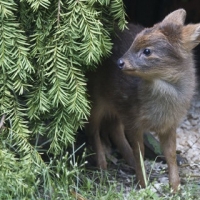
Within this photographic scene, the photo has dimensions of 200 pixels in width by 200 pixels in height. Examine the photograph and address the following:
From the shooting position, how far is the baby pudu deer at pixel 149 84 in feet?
13.3

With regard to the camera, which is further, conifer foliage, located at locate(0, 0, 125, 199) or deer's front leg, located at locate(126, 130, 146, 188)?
deer's front leg, located at locate(126, 130, 146, 188)

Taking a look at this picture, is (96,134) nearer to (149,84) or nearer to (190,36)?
(149,84)

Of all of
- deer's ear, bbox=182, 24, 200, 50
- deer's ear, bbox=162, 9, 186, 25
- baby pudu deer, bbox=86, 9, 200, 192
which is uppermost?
deer's ear, bbox=162, 9, 186, 25

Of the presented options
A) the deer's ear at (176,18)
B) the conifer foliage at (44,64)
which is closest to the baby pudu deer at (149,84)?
the deer's ear at (176,18)

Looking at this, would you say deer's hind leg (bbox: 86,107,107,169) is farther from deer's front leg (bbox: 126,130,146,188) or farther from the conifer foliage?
the conifer foliage

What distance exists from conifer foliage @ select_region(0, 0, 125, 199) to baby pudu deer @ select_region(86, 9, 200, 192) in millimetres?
253

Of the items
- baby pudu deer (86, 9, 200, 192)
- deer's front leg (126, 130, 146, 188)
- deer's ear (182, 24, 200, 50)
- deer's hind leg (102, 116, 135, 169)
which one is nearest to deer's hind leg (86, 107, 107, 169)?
baby pudu deer (86, 9, 200, 192)

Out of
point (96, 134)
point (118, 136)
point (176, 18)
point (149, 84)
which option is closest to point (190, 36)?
point (176, 18)

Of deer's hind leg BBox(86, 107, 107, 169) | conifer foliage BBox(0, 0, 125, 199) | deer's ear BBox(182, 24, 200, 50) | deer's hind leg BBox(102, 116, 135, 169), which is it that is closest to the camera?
conifer foliage BBox(0, 0, 125, 199)

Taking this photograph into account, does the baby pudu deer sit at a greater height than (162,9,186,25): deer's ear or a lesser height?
lesser

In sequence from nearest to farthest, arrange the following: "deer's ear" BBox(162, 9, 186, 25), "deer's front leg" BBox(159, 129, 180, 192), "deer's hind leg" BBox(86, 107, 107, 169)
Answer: "deer's ear" BBox(162, 9, 186, 25) → "deer's front leg" BBox(159, 129, 180, 192) → "deer's hind leg" BBox(86, 107, 107, 169)

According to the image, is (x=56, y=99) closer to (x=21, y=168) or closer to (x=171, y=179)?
(x=21, y=168)

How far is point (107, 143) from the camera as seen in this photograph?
547 centimetres

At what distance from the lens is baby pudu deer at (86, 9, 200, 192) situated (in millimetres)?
4047
